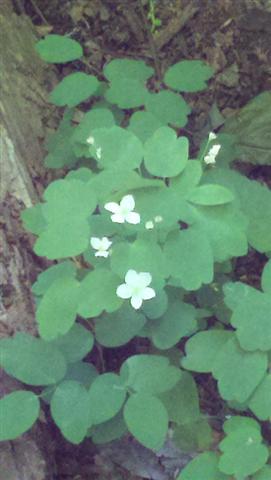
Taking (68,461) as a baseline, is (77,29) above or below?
above

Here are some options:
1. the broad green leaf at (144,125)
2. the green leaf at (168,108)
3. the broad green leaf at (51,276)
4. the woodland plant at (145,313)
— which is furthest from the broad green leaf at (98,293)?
the green leaf at (168,108)

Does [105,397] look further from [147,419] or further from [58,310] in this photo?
[58,310]

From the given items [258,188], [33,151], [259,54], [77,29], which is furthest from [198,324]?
[77,29]

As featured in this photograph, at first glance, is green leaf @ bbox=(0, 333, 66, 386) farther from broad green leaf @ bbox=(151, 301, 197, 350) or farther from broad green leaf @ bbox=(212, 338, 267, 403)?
broad green leaf @ bbox=(212, 338, 267, 403)

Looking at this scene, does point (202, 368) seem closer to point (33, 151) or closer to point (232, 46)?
point (33, 151)

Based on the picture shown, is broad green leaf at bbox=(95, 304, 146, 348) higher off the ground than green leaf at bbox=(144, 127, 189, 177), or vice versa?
green leaf at bbox=(144, 127, 189, 177)

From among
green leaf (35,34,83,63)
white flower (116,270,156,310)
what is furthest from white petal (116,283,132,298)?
green leaf (35,34,83,63)
